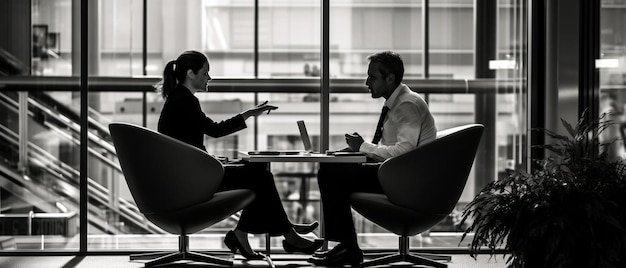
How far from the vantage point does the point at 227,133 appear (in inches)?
180

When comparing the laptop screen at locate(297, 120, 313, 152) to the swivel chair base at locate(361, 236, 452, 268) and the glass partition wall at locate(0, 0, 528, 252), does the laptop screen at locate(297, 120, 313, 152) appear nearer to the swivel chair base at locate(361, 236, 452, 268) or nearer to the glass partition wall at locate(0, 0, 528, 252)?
the swivel chair base at locate(361, 236, 452, 268)

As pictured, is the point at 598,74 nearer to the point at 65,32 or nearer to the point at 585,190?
the point at 585,190

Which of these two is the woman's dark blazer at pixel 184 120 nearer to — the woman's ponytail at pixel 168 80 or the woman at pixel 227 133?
the woman at pixel 227 133

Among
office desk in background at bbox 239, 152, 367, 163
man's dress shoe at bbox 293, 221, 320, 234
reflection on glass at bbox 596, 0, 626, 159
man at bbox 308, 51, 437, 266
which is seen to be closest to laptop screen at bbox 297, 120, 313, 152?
man at bbox 308, 51, 437, 266

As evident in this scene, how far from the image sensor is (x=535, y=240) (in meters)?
3.46

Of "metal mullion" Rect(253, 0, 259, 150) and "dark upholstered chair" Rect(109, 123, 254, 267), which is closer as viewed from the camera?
"dark upholstered chair" Rect(109, 123, 254, 267)

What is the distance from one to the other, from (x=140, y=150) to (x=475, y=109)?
7.31 feet

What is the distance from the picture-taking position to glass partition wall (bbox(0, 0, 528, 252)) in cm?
523

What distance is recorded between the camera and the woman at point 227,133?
4449 mm

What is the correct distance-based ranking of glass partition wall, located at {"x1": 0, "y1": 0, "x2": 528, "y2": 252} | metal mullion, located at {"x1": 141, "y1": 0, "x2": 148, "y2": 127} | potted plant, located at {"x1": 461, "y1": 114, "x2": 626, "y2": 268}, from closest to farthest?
1. potted plant, located at {"x1": 461, "y1": 114, "x2": 626, "y2": 268}
2. glass partition wall, located at {"x1": 0, "y1": 0, "x2": 528, "y2": 252}
3. metal mullion, located at {"x1": 141, "y1": 0, "x2": 148, "y2": 127}

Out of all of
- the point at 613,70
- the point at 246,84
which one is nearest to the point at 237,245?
the point at 246,84

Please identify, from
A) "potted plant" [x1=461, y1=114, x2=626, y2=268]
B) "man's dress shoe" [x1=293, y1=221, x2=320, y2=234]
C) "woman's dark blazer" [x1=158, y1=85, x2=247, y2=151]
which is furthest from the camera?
"man's dress shoe" [x1=293, y1=221, x2=320, y2=234]

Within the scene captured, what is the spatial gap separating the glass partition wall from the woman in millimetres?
685

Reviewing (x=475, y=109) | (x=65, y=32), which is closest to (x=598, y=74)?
(x=475, y=109)
